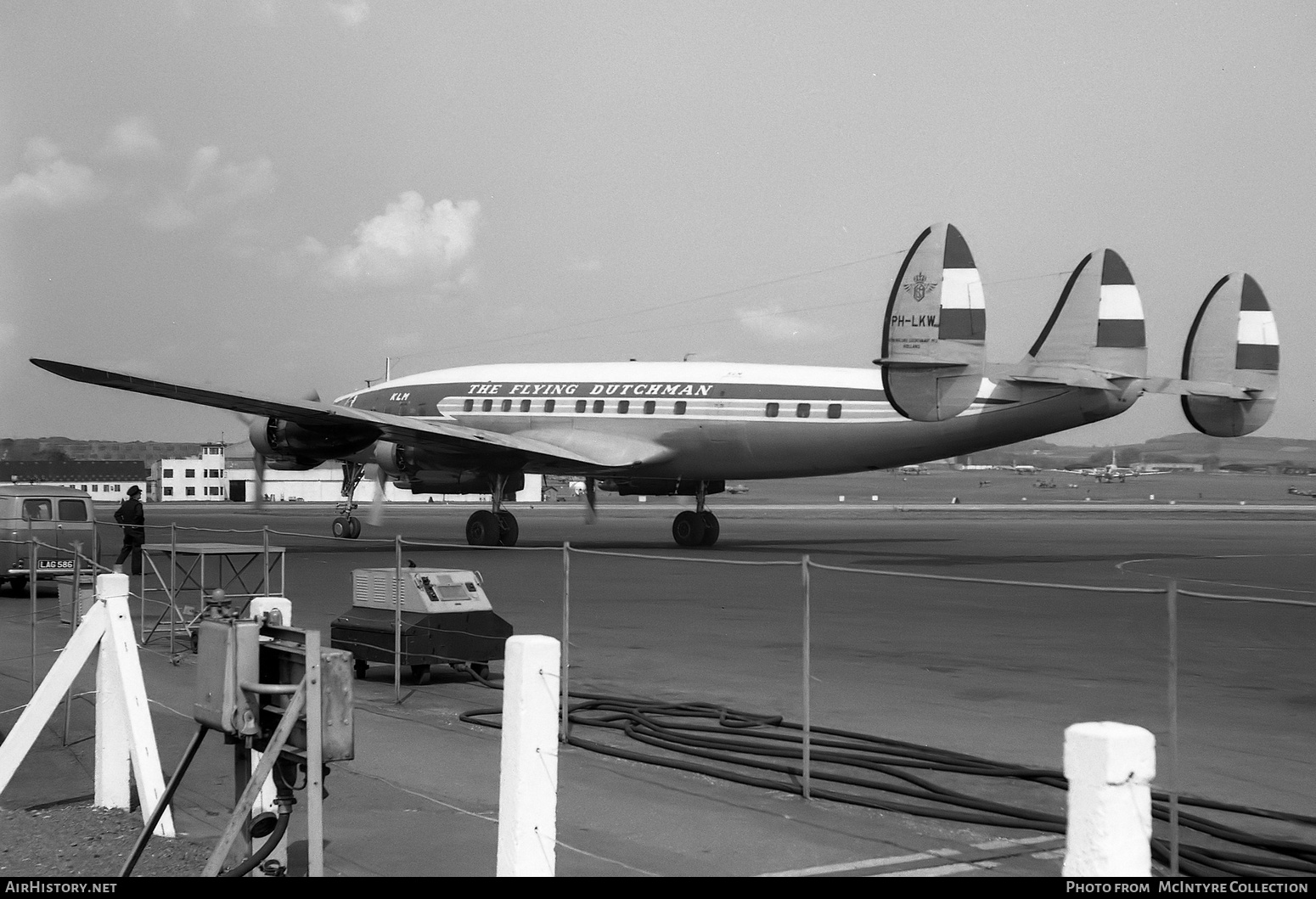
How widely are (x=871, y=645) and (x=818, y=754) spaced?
533 cm

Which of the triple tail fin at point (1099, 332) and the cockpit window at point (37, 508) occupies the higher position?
the triple tail fin at point (1099, 332)

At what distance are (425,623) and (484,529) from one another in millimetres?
17781

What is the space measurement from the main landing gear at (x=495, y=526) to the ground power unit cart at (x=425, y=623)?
16410mm

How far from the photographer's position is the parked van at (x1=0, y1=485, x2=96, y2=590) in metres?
20.5

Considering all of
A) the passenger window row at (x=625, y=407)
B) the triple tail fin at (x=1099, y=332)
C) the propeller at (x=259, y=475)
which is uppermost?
the triple tail fin at (x=1099, y=332)

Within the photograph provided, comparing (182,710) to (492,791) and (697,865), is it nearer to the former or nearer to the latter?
(492,791)

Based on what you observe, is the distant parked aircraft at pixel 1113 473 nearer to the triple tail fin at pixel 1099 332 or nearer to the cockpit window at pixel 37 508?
the triple tail fin at pixel 1099 332

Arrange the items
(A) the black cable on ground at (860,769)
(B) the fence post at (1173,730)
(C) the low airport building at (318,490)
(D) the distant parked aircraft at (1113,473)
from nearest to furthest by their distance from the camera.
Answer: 1. (B) the fence post at (1173,730)
2. (A) the black cable on ground at (860,769)
3. (C) the low airport building at (318,490)
4. (D) the distant parked aircraft at (1113,473)

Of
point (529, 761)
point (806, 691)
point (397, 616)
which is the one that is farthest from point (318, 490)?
point (529, 761)

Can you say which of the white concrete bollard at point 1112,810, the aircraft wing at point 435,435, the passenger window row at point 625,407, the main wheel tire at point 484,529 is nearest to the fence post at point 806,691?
the white concrete bollard at point 1112,810

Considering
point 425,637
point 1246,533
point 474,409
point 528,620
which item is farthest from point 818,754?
point 1246,533

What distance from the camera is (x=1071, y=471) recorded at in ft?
569

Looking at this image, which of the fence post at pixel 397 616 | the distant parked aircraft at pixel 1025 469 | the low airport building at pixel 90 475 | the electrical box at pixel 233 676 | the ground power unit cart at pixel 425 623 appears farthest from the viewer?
the distant parked aircraft at pixel 1025 469

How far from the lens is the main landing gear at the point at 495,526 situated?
29375 mm
